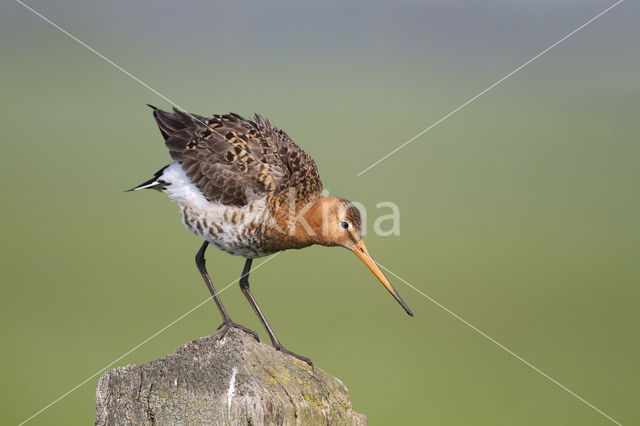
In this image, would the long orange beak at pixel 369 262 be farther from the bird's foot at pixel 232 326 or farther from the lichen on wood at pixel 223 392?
the lichen on wood at pixel 223 392

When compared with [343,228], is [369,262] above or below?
below

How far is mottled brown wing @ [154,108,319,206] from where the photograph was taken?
5879mm

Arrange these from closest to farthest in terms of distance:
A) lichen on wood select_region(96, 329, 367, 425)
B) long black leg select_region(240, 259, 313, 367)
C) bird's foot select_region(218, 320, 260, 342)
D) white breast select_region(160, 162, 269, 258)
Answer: lichen on wood select_region(96, 329, 367, 425)
bird's foot select_region(218, 320, 260, 342)
long black leg select_region(240, 259, 313, 367)
white breast select_region(160, 162, 269, 258)

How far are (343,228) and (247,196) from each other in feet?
3.15

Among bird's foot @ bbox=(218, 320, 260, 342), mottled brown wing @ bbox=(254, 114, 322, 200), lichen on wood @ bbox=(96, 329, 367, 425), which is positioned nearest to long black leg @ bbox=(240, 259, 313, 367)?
bird's foot @ bbox=(218, 320, 260, 342)

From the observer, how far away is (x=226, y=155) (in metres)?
6.01

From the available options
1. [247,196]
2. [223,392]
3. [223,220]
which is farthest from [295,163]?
[223,392]

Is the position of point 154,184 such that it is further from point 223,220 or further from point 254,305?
point 254,305

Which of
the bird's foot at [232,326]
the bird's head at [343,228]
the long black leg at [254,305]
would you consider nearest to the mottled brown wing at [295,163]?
the bird's head at [343,228]

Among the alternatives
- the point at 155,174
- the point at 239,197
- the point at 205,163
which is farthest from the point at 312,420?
the point at 155,174

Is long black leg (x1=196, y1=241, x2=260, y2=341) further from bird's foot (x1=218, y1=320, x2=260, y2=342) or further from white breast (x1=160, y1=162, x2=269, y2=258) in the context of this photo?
white breast (x1=160, y1=162, x2=269, y2=258)

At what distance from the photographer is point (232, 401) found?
3541mm

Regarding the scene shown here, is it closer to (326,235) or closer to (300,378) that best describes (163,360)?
(300,378)

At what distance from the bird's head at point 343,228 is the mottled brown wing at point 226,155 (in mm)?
454
